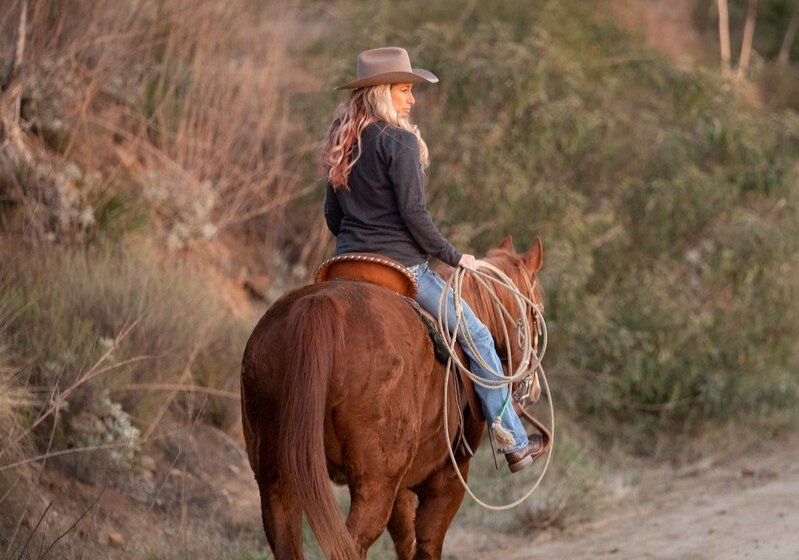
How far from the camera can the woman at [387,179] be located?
5055 millimetres

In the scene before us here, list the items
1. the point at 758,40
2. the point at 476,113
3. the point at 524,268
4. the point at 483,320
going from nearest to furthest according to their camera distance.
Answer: the point at 483,320
the point at 524,268
the point at 476,113
the point at 758,40

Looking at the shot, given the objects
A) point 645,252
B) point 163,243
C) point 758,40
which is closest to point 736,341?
point 645,252

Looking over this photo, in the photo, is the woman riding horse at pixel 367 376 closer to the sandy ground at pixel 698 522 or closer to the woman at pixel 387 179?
the woman at pixel 387 179

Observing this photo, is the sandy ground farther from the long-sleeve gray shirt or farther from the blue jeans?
the long-sleeve gray shirt

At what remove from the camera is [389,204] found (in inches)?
203

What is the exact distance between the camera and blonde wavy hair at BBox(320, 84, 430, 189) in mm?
5129

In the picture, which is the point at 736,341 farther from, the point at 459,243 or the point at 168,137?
the point at 168,137

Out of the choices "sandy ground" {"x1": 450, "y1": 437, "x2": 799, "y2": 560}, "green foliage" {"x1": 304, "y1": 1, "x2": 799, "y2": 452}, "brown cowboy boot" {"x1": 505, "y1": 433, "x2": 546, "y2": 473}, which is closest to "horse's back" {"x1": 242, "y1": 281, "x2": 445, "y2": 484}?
"brown cowboy boot" {"x1": 505, "y1": 433, "x2": 546, "y2": 473}

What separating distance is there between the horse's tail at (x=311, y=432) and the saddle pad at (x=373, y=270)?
29.3 inches

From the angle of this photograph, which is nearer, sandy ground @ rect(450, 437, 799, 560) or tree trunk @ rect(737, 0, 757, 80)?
sandy ground @ rect(450, 437, 799, 560)

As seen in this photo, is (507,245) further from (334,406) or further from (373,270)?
(334,406)

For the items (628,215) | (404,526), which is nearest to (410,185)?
(404,526)

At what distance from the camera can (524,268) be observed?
6.16m

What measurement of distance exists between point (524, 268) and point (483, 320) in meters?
0.60
